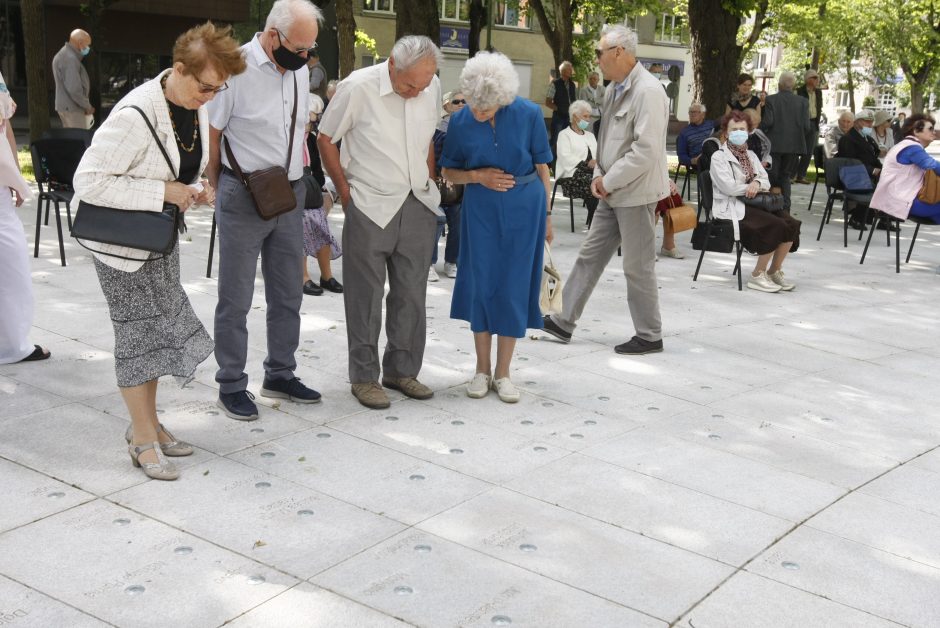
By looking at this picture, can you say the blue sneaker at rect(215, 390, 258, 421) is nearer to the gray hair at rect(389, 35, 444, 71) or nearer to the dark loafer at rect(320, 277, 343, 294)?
the gray hair at rect(389, 35, 444, 71)

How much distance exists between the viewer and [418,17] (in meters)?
15.1

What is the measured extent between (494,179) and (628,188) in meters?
1.59

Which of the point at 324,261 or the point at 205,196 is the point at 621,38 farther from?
the point at 205,196

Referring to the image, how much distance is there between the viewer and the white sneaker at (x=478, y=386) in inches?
239

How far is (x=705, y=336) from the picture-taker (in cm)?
796

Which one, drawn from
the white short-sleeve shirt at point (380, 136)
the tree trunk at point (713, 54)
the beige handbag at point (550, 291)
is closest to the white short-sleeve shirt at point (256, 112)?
the white short-sleeve shirt at point (380, 136)

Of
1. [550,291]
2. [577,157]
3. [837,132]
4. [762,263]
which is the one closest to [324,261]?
[550,291]

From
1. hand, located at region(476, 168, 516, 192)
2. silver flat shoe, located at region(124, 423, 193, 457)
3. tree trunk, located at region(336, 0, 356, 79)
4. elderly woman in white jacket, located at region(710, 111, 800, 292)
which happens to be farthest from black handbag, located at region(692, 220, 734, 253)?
tree trunk, located at region(336, 0, 356, 79)

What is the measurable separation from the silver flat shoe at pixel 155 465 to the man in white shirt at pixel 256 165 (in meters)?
0.80

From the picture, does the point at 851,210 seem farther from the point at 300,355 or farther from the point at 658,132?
the point at 300,355

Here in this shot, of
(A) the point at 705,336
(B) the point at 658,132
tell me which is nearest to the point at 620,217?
(B) the point at 658,132

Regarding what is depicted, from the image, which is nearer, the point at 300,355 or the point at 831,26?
the point at 300,355

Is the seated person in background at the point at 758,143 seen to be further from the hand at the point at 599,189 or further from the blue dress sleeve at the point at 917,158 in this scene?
the hand at the point at 599,189

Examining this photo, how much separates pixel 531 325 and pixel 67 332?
9.56 ft
